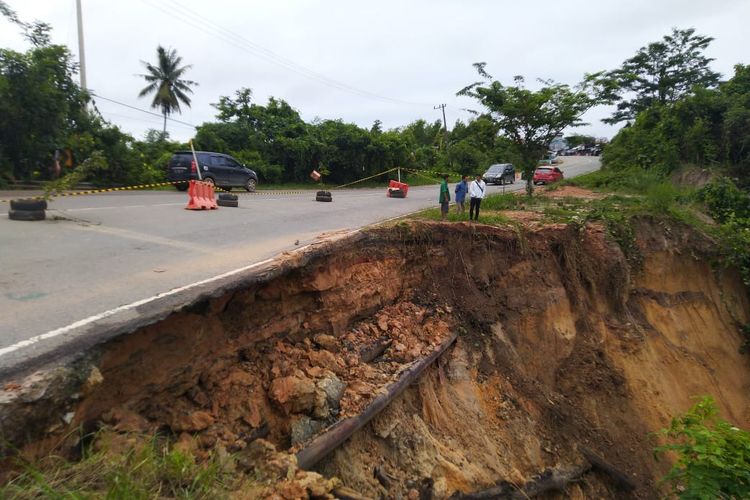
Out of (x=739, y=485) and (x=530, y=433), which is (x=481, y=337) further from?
(x=739, y=485)

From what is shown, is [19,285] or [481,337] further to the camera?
[481,337]

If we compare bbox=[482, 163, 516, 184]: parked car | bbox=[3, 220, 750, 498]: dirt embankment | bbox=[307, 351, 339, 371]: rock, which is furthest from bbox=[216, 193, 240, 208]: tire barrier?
bbox=[482, 163, 516, 184]: parked car

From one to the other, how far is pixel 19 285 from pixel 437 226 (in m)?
6.70

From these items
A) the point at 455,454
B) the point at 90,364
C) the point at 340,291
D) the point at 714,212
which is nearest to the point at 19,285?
the point at 90,364

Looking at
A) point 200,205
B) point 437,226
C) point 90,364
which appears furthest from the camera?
point 200,205

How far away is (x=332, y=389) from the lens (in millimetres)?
5488

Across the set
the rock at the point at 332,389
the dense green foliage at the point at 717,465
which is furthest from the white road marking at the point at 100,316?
the dense green foliage at the point at 717,465

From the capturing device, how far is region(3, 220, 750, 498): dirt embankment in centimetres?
446

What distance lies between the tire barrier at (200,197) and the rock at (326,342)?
808cm

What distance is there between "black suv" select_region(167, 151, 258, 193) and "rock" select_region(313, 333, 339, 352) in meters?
13.8

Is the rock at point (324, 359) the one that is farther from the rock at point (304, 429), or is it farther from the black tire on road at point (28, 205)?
the black tire on road at point (28, 205)

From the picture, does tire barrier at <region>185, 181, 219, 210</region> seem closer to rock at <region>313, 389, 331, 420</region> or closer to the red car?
rock at <region>313, 389, 331, 420</region>

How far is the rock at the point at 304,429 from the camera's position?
488 centimetres

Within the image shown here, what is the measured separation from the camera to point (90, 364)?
12.0 feet
